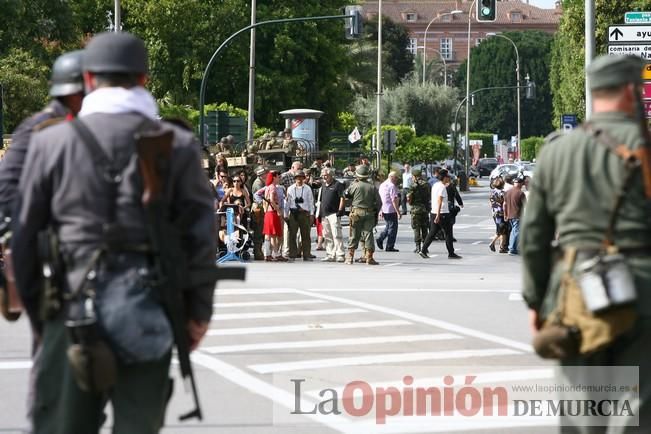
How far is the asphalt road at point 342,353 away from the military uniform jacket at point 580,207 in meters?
2.97

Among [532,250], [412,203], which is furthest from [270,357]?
[412,203]

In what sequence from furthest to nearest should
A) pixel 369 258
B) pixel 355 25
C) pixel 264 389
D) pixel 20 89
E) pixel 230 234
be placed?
pixel 20 89 → pixel 355 25 → pixel 369 258 → pixel 230 234 → pixel 264 389

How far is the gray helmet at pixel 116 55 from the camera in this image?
5199 millimetres

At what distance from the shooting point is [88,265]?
5.01 m

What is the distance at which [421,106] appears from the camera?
106500 millimetres

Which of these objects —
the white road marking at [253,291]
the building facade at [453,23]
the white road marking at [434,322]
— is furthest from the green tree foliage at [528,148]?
the white road marking at [434,322]

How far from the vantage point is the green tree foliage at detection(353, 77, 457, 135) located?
105312 mm

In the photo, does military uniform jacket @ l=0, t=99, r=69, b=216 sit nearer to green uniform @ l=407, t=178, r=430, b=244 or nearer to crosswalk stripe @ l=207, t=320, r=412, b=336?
crosswalk stripe @ l=207, t=320, r=412, b=336

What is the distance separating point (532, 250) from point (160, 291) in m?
1.42

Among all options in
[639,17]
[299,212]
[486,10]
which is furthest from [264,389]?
[486,10]

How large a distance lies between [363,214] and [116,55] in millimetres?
Answer: 19772

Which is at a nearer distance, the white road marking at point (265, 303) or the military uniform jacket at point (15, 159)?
the military uniform jacket at point (15, 159)

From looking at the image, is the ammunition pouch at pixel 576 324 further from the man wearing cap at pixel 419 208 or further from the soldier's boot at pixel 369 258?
the man wearing cap at pixel 419 208

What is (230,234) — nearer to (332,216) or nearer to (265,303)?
(332,216)
